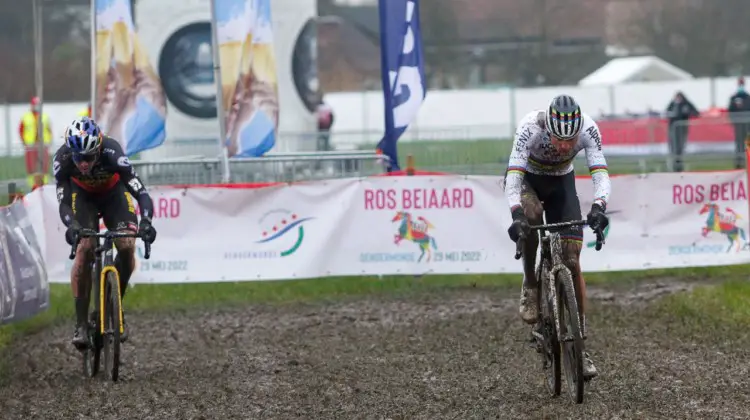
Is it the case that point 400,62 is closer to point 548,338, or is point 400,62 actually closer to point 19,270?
point 19,270

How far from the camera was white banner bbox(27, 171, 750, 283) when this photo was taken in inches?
578

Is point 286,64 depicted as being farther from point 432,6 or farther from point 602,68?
point 602,68

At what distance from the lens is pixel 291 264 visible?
48.1ft

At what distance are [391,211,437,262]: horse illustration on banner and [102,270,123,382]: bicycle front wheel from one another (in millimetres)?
5372

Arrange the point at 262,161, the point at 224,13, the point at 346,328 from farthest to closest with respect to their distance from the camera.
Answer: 1. the point at 262,161
2. the point at 224,13
3. the point at 346,328

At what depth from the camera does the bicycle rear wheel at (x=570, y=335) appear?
7.79 metres

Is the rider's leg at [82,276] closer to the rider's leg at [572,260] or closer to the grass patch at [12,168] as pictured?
the rider's leg at [572,260]

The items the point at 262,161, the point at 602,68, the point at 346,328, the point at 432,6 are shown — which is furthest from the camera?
the point at 602,68

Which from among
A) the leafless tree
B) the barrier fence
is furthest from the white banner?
the leafless tree

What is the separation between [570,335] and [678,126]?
18073 millimetres

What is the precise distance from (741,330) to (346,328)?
337 cm

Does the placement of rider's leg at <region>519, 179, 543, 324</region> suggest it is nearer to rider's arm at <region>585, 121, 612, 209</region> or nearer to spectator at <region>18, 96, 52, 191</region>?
rider's arm at <region>585, 121, 612, 209</region>

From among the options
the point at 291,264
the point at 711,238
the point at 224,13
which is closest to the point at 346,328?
the point at 291,264

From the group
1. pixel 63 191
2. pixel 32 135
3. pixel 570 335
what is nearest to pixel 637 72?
pixel 32 135
